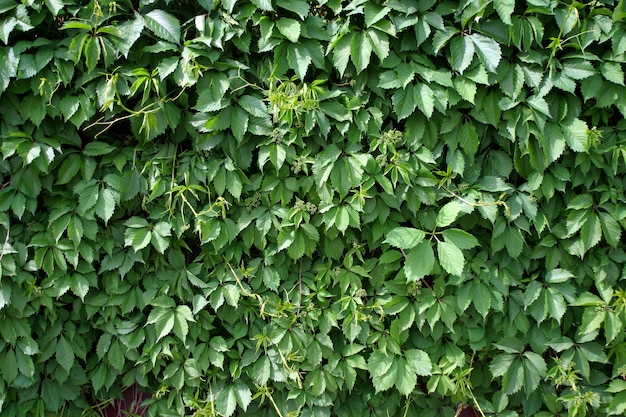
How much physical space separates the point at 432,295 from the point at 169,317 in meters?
1.03

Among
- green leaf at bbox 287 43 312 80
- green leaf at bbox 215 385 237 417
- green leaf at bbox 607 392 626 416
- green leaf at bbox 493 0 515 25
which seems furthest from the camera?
green leaf at bbox 215 385 237 417

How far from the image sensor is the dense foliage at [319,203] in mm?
1995

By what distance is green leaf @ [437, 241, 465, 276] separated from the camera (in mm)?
1954

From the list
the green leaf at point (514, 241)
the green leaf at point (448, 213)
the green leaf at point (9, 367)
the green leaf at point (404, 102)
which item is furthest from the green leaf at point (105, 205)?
the green leaf at point (514, 241)

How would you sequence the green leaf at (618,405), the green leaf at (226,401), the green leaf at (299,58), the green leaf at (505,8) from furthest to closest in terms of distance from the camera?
1. the green leaf at (226,401)
2. the green leaf at (618,405)
3. the green leaf at (299,58)
4. the green leaf at (505,8)

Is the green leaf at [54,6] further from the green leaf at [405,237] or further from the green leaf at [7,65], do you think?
the green leaf at [405,237]

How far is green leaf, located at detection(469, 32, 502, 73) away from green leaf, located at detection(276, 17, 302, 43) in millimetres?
610

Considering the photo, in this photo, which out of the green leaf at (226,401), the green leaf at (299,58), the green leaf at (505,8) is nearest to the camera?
the green leaf at (505,8)

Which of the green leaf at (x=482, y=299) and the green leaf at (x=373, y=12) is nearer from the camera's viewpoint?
the green leaf at (x=373, y=12)

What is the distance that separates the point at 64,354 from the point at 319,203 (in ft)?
3.97

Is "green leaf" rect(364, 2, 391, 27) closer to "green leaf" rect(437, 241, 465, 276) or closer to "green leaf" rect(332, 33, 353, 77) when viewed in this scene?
"green leaf" rect(332, 33, 353, 77)

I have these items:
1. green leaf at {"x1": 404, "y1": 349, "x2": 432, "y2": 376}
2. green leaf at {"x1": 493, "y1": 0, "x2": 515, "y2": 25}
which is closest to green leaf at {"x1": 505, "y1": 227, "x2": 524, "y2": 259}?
green leaf at {"x1": 404, "y1": 349, "x2": 432, "y2": 376}

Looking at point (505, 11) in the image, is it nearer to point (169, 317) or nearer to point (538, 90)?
point (538, 90)

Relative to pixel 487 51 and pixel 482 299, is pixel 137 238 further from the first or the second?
pixel 487 51
